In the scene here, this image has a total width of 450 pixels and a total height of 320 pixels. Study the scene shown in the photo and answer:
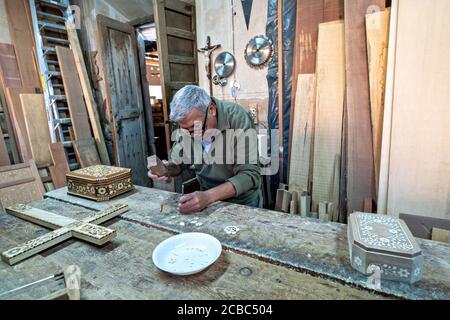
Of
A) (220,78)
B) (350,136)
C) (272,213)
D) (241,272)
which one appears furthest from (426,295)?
(220,78)

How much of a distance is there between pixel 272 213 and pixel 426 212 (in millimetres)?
1380

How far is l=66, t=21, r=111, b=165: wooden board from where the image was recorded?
3857 mm

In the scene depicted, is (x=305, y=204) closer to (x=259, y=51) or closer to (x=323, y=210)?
(x=323, y=210)

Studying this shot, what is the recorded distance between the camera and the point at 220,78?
350cm

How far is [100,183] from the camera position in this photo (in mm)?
1636

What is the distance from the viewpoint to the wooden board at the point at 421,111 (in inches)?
71.8

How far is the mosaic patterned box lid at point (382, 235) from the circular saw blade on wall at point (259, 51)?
8.11 ft

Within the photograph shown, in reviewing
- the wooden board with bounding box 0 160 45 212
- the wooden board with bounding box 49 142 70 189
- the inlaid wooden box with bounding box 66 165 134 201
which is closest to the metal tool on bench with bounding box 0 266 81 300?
the inlaid wooden box with bounding box 66 165 134 201

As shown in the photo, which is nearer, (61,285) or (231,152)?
(61,285)

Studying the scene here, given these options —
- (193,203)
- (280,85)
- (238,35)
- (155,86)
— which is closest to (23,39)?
(238,35)

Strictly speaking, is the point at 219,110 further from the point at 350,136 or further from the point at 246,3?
the point at 246,3

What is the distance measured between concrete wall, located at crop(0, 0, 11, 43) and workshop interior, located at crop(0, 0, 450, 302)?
3cm

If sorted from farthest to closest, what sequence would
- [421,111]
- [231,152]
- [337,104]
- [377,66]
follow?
[337,104], [377,66], [421,111], [231,152]

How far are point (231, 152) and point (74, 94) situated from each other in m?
3.21
